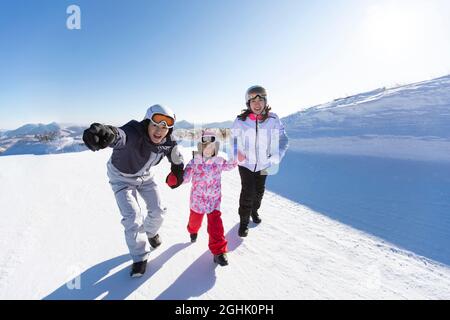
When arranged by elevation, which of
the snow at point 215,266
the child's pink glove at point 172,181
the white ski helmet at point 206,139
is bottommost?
the snow at point 215,266

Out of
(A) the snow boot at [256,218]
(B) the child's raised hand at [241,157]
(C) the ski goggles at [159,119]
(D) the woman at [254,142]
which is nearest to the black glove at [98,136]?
(C) the ski goggles at [159,119]

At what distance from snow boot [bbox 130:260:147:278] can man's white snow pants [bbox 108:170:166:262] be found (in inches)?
1.4

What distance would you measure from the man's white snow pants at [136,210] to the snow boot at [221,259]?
0.67m

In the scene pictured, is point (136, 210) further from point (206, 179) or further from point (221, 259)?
point (221, 259)

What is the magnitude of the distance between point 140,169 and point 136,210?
41cm

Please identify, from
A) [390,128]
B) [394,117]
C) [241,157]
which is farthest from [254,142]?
→ [394,117]

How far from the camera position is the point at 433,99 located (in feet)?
31.0

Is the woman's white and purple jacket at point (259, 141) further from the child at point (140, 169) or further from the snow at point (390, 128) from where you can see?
the snow at point (390, 128)

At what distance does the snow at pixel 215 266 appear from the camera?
6.37 feet

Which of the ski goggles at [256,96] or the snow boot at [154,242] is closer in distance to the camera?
the snow boot at [154,242]

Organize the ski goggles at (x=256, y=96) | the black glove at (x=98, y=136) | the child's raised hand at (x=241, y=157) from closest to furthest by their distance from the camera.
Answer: the black glove at (x=98, y=136) → the child's raised hand at (x=241, y=157) → the ski goggles at (x=256, y=96)

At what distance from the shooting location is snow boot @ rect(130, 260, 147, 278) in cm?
209
